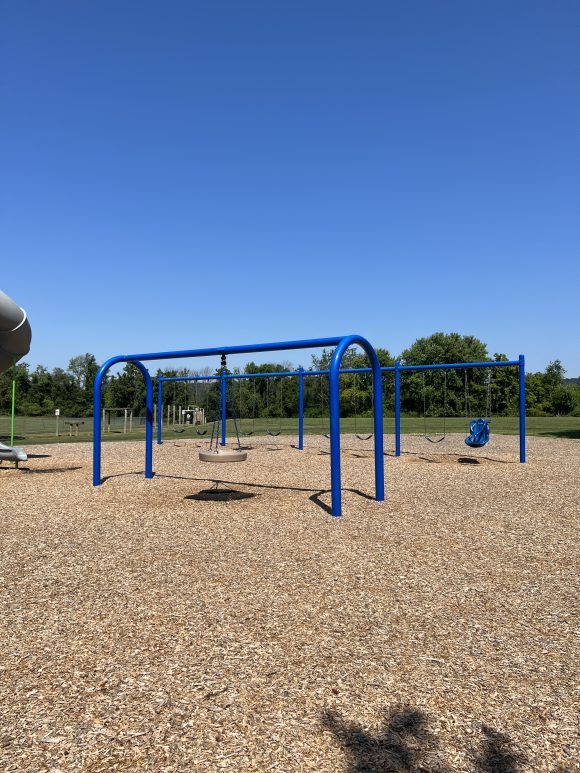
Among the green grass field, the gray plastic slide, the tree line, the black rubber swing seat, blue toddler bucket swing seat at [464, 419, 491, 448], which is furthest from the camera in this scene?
the tree line

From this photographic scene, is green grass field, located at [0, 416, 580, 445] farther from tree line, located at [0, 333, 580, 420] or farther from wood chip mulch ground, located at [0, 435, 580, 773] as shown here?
wood chip mulch ground, located at [0, 435, 580, 773]

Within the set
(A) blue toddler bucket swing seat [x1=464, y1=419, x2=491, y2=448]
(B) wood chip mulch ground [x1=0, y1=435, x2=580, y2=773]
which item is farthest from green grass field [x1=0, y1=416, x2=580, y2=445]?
(B) wood chip mulch ground [x1=0, y1=435, x2=580, y2=773]

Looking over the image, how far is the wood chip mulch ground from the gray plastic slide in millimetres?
3890

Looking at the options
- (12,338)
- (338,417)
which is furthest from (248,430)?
(338,417)

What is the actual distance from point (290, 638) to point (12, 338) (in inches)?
390

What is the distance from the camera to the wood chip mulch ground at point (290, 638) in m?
2.20

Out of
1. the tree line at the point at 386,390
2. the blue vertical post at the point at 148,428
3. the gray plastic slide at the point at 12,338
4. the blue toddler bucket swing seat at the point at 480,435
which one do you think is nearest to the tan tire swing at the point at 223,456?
the blue vertical post at the point at 148,428

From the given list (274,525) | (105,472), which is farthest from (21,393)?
(274,525)

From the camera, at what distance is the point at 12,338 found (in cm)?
1105

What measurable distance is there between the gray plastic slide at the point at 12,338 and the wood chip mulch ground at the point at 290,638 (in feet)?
12.8

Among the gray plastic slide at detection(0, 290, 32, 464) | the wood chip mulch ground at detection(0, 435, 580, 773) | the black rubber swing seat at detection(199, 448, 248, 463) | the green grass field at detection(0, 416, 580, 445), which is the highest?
the gray plastic slide at detection(0, 290, 32, 464)

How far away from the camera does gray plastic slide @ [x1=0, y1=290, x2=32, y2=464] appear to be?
1055 centimetres

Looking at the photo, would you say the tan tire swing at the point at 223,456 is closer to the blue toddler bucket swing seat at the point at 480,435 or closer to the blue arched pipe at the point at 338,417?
the blue arched pipe at the point at 338,417

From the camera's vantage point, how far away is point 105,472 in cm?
1047
